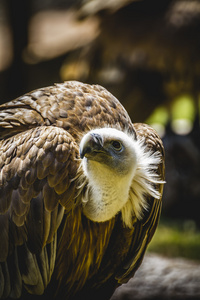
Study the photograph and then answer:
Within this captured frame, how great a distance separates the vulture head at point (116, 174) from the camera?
339cm

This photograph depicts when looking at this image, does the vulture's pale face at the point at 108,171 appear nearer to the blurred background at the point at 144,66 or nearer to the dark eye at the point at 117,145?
the dark eye at the point at 117,145

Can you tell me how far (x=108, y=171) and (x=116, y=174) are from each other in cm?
6

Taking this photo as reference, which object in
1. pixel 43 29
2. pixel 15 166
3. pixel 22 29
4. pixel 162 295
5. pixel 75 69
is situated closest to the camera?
pixel 15 166

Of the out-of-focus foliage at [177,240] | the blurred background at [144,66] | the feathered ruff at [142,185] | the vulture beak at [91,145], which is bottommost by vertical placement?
the out-of-focus foliage at [177,240]

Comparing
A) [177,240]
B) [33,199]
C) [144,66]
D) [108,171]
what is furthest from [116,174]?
[144,66]

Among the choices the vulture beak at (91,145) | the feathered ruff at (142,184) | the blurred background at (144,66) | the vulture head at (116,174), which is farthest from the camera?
the blurred background at (144,66)

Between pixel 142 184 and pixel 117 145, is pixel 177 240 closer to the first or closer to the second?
pixel 142 184

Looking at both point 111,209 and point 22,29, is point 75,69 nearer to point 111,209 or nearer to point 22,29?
→ point 22,29

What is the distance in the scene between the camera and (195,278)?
5.39 m

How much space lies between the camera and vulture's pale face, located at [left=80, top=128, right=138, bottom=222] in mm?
3400

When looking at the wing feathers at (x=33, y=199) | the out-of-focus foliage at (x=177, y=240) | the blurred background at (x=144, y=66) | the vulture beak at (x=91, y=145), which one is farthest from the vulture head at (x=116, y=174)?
the blurred background at (x=144, y=66)

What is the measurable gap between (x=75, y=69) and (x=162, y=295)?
6264 millimetres

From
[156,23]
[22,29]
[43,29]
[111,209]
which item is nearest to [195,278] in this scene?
[111,209]

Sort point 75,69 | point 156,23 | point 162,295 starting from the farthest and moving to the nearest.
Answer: point 75,69 → point 156,23 → point 162,295
